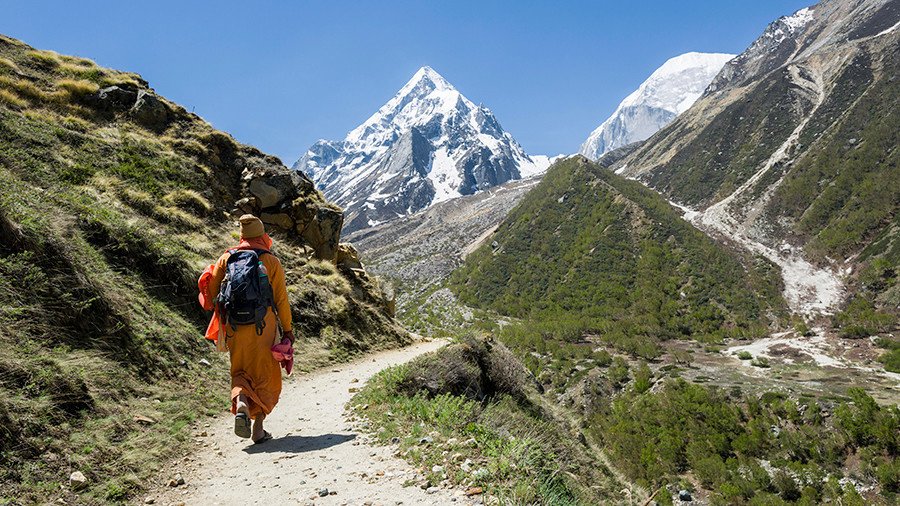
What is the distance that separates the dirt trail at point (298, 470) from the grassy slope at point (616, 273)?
194ft

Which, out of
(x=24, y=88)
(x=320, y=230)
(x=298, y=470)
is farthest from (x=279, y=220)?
(x=298, y=470)

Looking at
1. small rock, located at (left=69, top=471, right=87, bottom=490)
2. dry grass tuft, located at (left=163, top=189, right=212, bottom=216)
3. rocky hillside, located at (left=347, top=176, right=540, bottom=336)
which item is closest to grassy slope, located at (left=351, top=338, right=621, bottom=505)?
small rock, located at (left=69, top=471, right=87, bottom=490)

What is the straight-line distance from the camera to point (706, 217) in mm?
101938

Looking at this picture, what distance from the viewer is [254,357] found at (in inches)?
225

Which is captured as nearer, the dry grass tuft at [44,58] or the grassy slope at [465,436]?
the grassy slope at [465,436]

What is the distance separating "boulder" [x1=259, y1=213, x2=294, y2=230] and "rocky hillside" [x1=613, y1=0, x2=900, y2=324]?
70971 millimetres

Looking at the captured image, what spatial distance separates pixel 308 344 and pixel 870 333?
71406 mm

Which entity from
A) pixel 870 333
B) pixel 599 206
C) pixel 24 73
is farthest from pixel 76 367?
pixel 599 206

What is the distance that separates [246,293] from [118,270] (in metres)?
5.02

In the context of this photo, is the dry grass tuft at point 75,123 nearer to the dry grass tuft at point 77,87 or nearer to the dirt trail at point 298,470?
the dry grass tuft at point 77,87

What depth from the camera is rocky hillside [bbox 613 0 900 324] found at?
71938 mm

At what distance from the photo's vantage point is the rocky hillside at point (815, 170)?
71.9 m

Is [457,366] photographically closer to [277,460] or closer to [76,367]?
[277,460]

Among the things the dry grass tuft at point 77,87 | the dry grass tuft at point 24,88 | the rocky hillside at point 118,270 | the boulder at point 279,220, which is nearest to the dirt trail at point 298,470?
the rocky hillside at point 118,270
